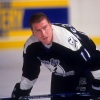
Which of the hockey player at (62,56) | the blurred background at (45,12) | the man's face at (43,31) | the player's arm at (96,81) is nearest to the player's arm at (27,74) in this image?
the hockey player at (62,56)

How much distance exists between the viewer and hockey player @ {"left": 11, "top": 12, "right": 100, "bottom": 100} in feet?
6.11

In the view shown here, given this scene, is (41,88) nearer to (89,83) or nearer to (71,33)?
(89,83)

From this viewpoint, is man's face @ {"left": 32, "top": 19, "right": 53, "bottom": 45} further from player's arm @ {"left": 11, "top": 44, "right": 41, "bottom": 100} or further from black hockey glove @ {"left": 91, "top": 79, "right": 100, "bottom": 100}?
black hockey glove @ {"left": 91, "top": 79, "right": 100, "bottom": 100}

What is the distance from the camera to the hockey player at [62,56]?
1.86 meters

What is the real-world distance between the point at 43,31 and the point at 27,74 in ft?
1.23

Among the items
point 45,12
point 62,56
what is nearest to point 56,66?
point 62,56

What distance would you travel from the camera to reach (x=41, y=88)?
2.79 metres

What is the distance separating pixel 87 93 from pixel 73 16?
6.10ft

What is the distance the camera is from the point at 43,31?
6.02 feet

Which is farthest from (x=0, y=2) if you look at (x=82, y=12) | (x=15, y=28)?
(x=82, y=12)

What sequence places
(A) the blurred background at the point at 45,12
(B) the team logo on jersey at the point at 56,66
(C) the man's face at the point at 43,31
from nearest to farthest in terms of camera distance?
(C) the man's face at the point at 43,31, (B) the team logo on jersey at the point at 56,66, (A) the blurred background at the point at 45,12

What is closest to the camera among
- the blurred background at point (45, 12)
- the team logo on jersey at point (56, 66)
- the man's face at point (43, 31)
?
the man's face at point (43, 31)

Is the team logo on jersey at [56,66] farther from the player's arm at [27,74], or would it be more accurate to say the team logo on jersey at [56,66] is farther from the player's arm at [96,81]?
the player's arm at [96,81]

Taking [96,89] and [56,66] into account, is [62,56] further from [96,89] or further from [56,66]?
[96,89]
